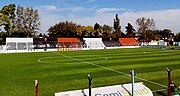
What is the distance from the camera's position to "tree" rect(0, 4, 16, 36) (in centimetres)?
7450

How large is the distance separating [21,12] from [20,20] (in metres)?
2.88

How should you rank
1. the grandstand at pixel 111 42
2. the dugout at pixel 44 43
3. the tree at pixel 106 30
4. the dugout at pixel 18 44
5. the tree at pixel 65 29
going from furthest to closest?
the tree at pixel 106 30 < the tree at pixel 65 29 < the grandstand at pixel 111 42 < the dugout at pixel 44 43 < the dugout at pixel 18 44

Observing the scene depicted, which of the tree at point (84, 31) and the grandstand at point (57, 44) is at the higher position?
the tree at point (84, 31)

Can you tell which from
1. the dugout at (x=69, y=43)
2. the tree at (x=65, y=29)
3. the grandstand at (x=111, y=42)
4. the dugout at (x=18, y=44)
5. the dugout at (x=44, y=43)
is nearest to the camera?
the dugout at (x=18, y=44)

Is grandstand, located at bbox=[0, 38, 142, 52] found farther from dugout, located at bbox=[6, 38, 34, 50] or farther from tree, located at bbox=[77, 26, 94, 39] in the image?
tree, located at bbox=[77, 26, 94, 39]

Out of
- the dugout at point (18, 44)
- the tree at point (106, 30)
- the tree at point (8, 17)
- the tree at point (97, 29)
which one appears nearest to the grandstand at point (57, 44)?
the dugout at point (18, 44)

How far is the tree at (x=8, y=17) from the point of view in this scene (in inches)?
2933

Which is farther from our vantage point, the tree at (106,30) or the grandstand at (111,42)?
the tree at (106,30)

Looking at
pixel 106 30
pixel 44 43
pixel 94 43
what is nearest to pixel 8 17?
pixel 44 43

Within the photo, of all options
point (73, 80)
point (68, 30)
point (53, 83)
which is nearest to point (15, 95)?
point (53, 83)

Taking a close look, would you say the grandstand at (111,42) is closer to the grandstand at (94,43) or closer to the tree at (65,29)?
the grandstand at (94,43)

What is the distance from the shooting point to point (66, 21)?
103750 millimetres

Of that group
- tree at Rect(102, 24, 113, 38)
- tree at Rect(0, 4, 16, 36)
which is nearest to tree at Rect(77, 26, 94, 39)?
tree at Rect(102, 24, 113, 38)

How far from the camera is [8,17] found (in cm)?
7588
